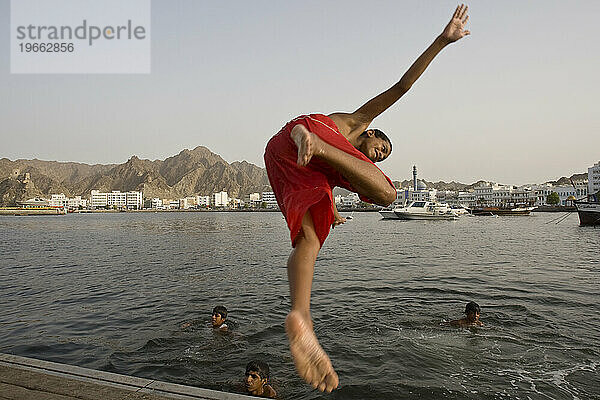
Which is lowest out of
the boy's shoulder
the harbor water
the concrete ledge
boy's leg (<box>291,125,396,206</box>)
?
the harbor water

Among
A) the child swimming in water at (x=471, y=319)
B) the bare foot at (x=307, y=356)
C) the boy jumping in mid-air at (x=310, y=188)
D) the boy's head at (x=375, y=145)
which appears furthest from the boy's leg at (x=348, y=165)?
the child swimming in water at (x=471, y=319)

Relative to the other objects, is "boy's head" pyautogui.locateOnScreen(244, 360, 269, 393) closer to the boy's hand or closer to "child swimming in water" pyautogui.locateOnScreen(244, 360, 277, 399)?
"child swimming in water" pyautogui.locateOnScreen(244, 360, 277, 399)

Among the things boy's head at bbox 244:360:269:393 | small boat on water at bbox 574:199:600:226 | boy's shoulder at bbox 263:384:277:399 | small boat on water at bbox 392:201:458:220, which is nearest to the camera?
boy's head at bbox 244:360:269:393

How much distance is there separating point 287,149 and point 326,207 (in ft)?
1.40

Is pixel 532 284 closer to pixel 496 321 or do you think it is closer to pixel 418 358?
pixel 496 321

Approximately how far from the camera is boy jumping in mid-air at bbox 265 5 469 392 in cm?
240

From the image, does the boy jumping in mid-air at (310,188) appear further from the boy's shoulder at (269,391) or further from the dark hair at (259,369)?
the boy's shoulder at (269,391)

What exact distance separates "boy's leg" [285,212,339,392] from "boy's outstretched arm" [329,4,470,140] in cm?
79

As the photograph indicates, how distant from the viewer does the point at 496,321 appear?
44.3ft

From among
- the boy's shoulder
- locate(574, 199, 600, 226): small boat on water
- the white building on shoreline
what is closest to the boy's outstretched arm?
the boy's shoulder

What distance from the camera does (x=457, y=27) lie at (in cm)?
313

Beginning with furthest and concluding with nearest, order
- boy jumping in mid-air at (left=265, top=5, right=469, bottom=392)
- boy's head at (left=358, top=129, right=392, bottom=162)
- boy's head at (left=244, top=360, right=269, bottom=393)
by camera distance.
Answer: boy's head at (left=244, top=360, right=269, bottom=393) < boy's head at (left=358, top=129, right=392, bottom=162) < boy jumping in mid-air at (left=265, top=5, right=469, bottom=392)

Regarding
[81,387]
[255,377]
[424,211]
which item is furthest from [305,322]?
[424,211]

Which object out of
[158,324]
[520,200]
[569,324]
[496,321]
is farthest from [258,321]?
[520,200]
